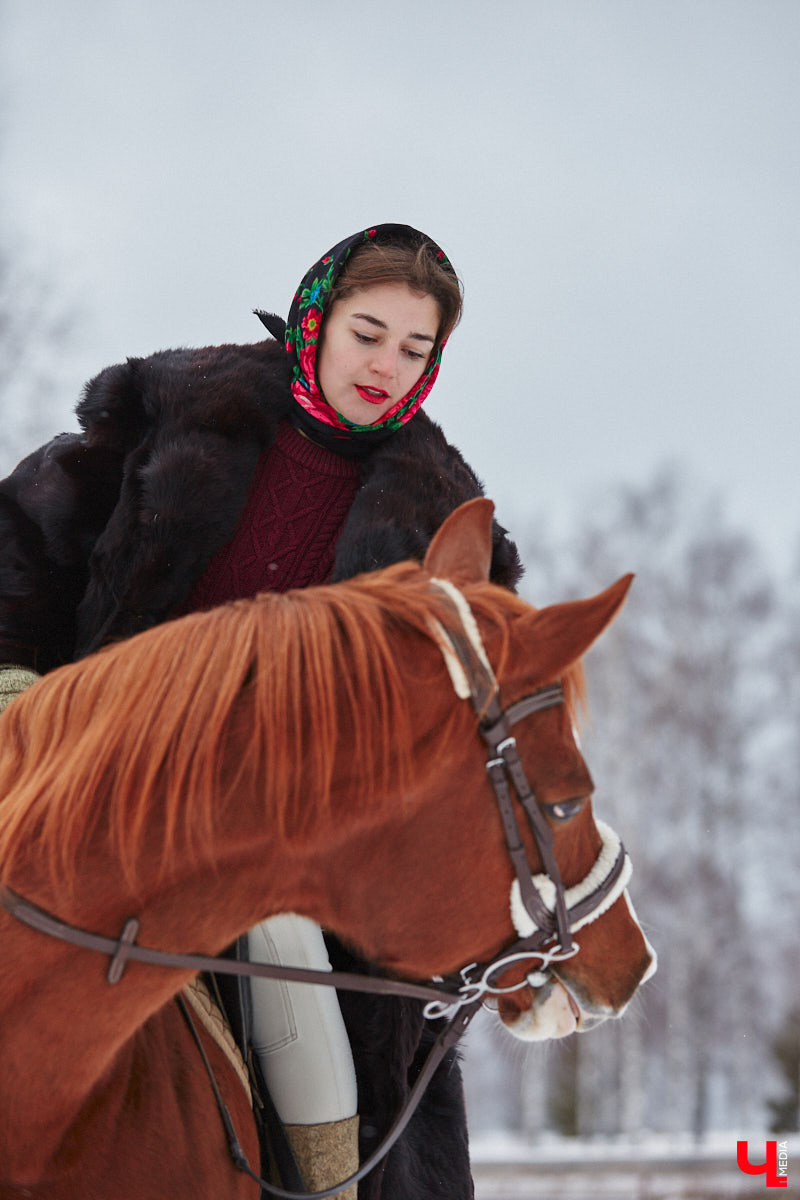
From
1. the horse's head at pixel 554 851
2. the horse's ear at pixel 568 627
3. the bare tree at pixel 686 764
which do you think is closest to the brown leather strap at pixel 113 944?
the horse's head at pixel 554 851

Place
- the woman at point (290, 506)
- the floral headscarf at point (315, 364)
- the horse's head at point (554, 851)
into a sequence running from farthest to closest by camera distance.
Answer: the floral headscarf at point (315, 364)
the woman at point (290, 506)
the horse's head at point (554, 851)

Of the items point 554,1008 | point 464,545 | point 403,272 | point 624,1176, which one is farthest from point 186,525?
point 624,1176

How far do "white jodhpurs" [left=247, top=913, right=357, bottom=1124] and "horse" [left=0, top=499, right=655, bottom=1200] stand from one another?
306 mm

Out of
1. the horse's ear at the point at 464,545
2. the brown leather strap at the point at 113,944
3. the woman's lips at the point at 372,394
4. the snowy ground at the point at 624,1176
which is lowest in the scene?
the snowy ground at the point at 624,1176

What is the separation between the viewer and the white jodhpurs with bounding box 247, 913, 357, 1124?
2025 millimetres

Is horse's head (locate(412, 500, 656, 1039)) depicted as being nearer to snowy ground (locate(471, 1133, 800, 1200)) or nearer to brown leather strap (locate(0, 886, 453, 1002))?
brown leather strap (locate(0, 886, 453, 1002))

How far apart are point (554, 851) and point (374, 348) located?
1265 mm

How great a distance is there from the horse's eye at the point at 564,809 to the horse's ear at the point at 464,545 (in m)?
0.40

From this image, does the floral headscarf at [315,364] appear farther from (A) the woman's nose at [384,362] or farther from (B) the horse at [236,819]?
(B) the horse at [236,819]

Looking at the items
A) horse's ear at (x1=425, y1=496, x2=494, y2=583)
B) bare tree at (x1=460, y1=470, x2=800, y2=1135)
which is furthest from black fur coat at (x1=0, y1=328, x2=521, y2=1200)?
bare tree at (x1=460, y1=470, x2=800, y2=1135)

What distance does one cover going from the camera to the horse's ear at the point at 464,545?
1859 millimetres

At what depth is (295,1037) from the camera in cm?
204

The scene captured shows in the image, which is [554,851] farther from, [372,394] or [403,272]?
[403,272]

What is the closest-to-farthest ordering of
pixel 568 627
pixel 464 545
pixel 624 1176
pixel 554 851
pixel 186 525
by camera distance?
1. pixel 568 627
2. pixel 554 851
3. pixel 464 545
4. pixel 186 525
5. pixel 624 1176
